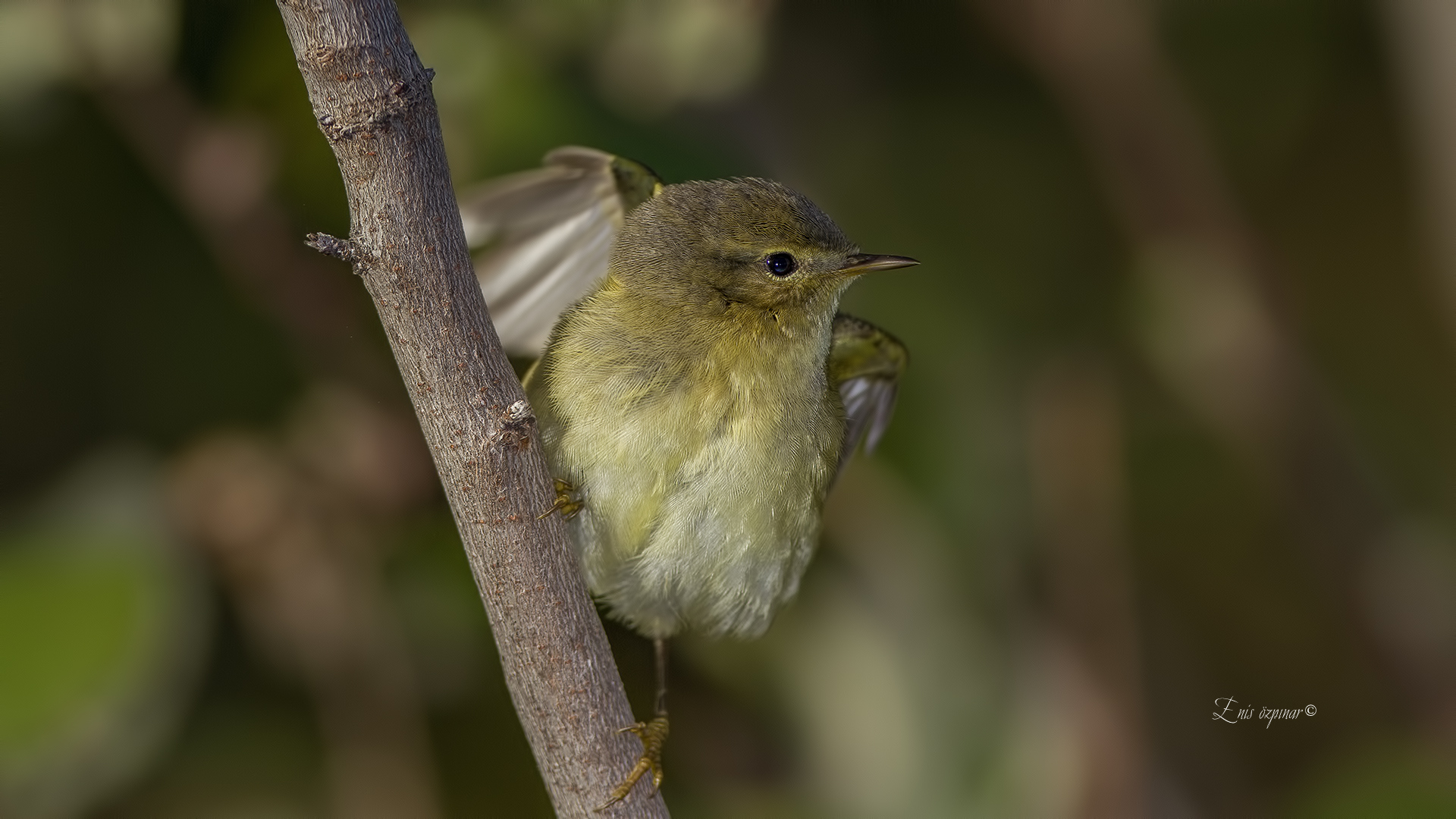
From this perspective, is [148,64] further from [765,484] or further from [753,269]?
[765,484]

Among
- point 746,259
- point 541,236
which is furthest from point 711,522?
point 541,236

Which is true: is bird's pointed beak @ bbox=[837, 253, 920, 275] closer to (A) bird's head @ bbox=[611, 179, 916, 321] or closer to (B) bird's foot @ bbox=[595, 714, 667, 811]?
(A) bird's head @ bbox=[611, 179, 916, 321]

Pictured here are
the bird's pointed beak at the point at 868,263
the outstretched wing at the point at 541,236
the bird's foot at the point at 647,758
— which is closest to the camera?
the bird's foot at the point at 647,758

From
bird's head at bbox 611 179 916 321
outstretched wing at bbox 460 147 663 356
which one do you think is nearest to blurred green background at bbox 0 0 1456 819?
outstretched wing at bbox 460 147 663 356

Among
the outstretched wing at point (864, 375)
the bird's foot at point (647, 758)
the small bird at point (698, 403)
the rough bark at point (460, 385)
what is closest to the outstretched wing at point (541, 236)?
the small bird at point (698, 403)

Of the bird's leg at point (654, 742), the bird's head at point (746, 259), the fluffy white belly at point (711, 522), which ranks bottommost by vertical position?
the bird's leg at point (654, 742)

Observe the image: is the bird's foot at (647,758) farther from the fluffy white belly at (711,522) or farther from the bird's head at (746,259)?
the bird's head at (746,259)
